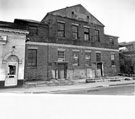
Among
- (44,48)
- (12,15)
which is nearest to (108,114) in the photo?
(12,15)

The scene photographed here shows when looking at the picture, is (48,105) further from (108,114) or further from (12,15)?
(12,15)

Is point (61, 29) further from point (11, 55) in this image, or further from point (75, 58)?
point (11, 55)

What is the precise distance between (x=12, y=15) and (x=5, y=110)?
1.62 m

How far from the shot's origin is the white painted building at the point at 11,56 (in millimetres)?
2912

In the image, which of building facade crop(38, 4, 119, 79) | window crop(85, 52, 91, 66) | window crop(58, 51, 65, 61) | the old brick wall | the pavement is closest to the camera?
the pavement

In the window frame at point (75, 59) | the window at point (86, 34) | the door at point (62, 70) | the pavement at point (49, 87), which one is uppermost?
the window at point (86, 34)

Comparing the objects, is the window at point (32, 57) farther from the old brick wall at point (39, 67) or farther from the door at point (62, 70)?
the door at point (62, 70)

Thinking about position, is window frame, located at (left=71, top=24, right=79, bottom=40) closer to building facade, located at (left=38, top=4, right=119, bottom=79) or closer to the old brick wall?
building facade, located at (left=38, top=4, right=119, bottom=79)

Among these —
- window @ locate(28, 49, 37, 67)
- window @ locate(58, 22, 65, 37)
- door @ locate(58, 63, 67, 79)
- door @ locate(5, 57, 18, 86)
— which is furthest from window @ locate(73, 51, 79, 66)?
door @ locate(5, 57, 18, 86)

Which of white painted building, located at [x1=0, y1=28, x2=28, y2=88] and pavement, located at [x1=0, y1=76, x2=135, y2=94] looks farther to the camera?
white painted building, located at [x1=0, y1=28, x2=28, y2=88]

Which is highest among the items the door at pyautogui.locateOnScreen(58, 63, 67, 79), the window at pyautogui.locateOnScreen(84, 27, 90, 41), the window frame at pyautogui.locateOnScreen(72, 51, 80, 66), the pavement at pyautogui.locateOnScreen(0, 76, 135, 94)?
the window at pyautogui.locateOnScreen(84, 27, 90, 41)

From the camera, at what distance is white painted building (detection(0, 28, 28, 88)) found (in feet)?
9.55

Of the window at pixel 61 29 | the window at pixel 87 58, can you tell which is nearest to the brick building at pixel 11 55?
the window at pixel 61 29

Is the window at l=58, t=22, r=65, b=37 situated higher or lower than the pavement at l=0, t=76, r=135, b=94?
higher
